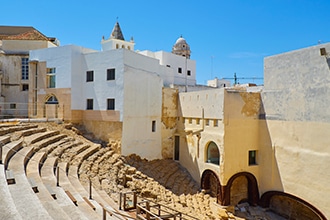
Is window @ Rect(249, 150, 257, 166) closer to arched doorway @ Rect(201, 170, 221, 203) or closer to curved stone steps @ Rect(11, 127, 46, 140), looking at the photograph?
arched doorway @ Rect(201, 170, 221, 203)

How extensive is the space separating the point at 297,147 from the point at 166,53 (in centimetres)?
1616

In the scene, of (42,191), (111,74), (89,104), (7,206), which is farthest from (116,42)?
(7,206)

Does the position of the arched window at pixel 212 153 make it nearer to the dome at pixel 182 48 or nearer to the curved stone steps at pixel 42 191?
the curved stone steps at pixel 42 191

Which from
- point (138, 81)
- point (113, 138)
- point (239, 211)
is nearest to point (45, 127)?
point (113, 138)

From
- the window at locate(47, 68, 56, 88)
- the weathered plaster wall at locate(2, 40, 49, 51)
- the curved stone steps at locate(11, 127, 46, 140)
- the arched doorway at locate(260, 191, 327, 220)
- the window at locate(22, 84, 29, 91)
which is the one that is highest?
the weathered plaster wall at locate(2, 40, 49, 51)

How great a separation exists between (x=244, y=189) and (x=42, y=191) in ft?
37.2

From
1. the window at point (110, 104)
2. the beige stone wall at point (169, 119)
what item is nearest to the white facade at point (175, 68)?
the beige stone wall at point (169, 119)

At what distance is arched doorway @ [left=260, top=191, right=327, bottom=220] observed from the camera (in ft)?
36.3

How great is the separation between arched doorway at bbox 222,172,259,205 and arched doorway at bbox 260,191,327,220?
50cm

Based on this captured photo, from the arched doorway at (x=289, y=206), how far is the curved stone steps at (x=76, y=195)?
9694mm

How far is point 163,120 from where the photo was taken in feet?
55.2

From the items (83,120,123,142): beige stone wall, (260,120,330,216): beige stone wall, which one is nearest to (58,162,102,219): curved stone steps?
(83,120,123,142): beige stone wall

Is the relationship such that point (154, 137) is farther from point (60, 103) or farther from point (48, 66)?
point (48, 66)

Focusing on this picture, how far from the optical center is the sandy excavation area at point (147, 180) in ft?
37.0
